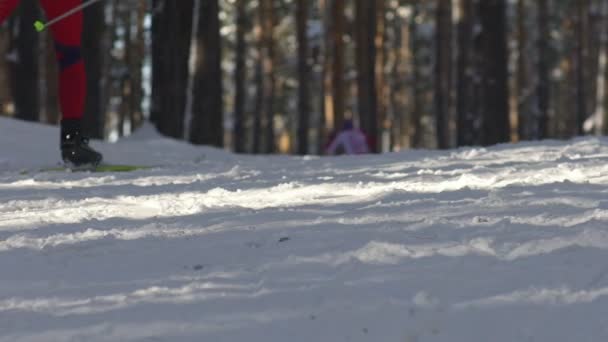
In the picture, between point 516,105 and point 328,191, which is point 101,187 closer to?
point 328,191

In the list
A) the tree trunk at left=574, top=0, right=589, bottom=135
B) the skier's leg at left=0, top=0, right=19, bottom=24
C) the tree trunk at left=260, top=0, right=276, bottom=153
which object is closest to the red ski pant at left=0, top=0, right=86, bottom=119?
the skier's leg at left=0, top=0, right=19, bottom=24

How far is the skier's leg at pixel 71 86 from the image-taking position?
18.5 feet

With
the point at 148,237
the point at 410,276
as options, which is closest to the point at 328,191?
the point at 148,237

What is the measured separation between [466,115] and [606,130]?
6.15 meters

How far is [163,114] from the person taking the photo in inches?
413

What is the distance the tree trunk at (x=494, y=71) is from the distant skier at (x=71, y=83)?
7.88 metres

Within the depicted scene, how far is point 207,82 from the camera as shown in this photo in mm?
10789

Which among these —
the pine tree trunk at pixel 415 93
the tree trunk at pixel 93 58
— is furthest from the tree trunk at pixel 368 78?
the pine tree trunk at pixel 415 93

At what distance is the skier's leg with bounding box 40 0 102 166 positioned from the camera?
18.5ft

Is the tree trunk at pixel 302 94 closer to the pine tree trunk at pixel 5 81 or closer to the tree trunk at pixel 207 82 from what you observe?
the pine tree trunk at pixel 5 81

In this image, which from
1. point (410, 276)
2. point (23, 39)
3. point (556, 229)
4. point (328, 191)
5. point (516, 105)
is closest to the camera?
point (410, 276)

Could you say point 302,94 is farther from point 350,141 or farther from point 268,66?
point 350,141

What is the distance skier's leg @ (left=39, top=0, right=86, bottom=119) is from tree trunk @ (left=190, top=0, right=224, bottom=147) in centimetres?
480

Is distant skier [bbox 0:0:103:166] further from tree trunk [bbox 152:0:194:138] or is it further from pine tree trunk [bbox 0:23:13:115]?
pine tree trunk [bbox 0:23:13:115]
